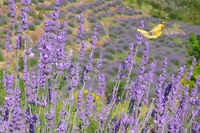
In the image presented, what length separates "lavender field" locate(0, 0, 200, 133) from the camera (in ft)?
6.55

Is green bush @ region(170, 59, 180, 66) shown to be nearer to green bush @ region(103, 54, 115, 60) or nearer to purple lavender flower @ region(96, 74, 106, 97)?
green bush @ region(103, 54, 115, 60)

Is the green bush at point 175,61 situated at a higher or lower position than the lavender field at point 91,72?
lower

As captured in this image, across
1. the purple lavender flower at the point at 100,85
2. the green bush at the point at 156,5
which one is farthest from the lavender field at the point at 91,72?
the green bush at the point at 156,5

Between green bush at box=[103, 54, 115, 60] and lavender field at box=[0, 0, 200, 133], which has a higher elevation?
lavender field at box=[0, 0, 200, 133]

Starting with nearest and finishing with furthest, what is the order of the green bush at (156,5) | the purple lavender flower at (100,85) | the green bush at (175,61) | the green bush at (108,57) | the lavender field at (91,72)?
the lavender field at (91,72), the purple lavender flower at (100,85), the green bush at (108,57), the green bush at (175,61), the green bush at (156,5)

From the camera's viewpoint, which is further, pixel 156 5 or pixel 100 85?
pixel 156 5

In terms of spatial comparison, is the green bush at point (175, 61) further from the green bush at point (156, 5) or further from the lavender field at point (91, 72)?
the green bush at point (156, 5)

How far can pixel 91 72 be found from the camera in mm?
9078

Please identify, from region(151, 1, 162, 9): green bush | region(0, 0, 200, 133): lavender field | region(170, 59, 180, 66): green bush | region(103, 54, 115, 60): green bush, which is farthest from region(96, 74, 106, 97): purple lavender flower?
region(151, 1, 162, 9): green bush

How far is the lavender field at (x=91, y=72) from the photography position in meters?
2.00

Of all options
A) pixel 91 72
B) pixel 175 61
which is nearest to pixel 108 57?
pixel 91 72

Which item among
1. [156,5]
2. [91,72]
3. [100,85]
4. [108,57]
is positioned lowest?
[108,57]

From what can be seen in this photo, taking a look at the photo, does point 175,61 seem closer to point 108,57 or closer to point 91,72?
point 108,57

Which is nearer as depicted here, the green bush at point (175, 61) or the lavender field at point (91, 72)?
the lavender field at point (91, 72)
